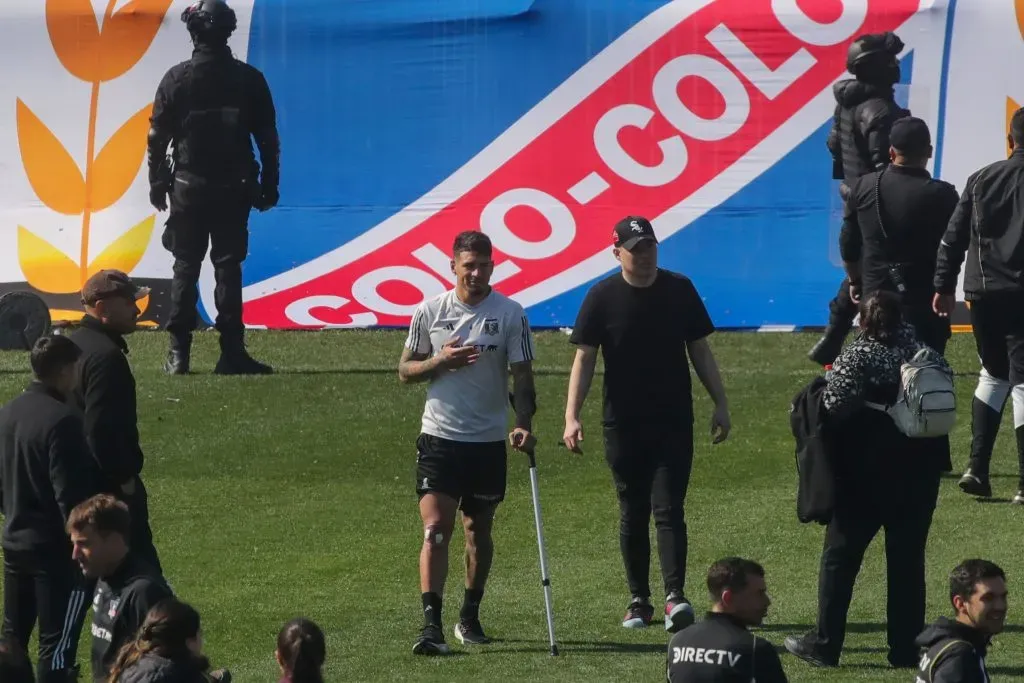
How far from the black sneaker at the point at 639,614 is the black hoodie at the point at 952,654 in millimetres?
3082

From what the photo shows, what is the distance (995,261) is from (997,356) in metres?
0.68

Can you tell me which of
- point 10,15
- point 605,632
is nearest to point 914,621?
point 605,632

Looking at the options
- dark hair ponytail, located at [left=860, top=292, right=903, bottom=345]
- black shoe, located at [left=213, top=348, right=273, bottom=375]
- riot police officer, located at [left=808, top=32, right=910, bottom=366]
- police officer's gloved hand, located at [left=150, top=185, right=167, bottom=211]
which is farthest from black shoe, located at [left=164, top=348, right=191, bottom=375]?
dark hair ponytail, located at [left=860, top=292, right=903, bottom=345]

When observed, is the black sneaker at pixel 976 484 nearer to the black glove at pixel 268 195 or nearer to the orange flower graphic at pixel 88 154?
the black glove at pixel 268 195

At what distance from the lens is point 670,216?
18.0 m

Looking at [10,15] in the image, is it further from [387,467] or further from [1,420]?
[1,420]

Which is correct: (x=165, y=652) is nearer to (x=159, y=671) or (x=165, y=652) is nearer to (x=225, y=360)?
(x=159, y=671)

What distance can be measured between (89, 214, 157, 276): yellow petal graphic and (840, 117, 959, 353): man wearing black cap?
8488 millimetres

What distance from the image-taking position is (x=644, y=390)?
968 centimetres

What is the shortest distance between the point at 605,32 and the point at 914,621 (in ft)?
33.8

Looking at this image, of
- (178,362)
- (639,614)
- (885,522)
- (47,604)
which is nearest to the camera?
(47,604)

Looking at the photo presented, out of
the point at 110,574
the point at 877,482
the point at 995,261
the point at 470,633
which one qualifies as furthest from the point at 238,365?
the point at 110,574

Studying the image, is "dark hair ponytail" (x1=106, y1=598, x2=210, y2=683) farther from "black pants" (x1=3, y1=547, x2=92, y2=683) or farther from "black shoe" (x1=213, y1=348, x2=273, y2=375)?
"black shoe" (x1=213, y1=348, x2=273, y2=375)

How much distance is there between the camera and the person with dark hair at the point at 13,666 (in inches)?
236
